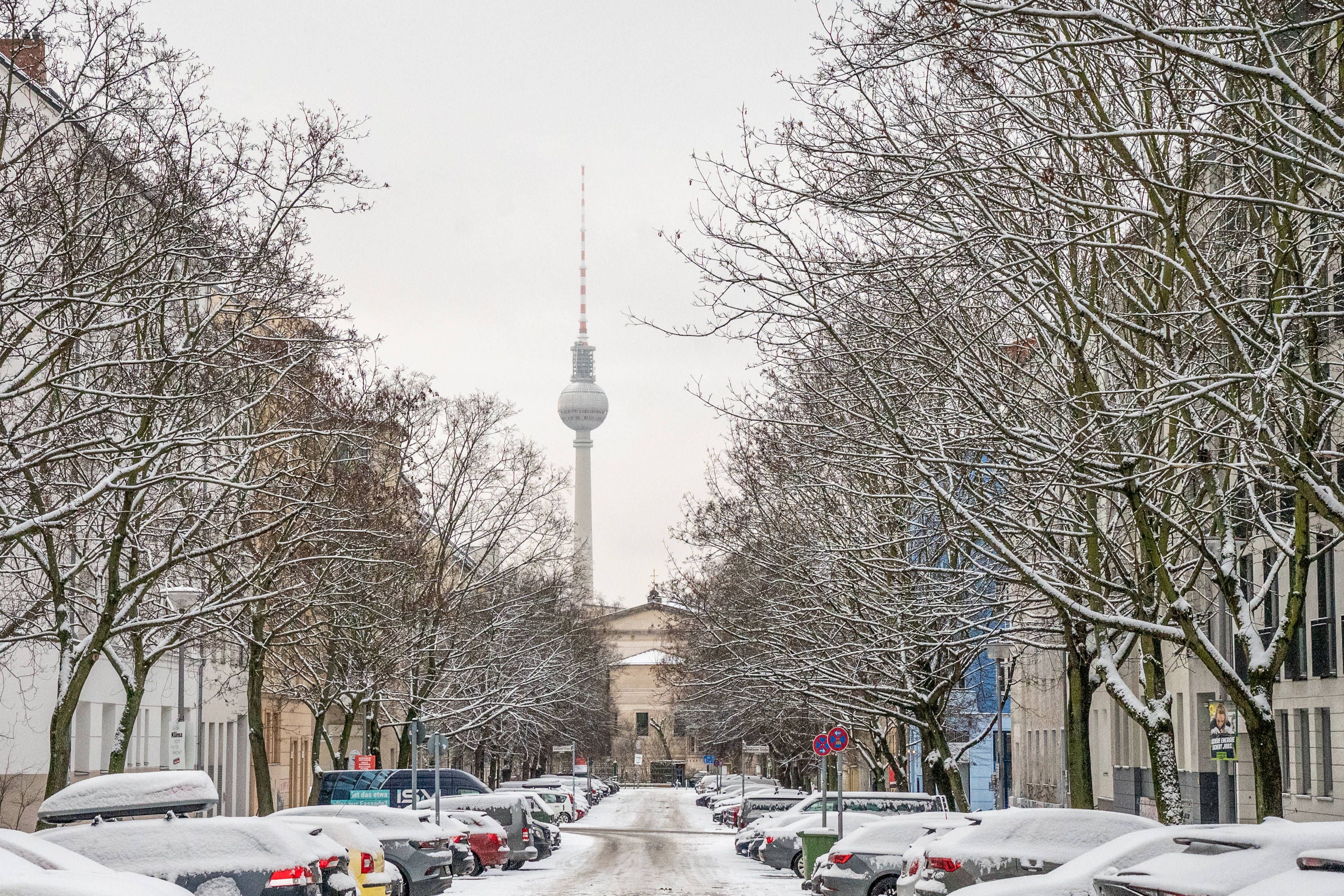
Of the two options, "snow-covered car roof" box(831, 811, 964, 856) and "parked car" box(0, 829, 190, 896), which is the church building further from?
"parked car" box(0, 829, 190, 896)

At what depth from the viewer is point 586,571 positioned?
3504 inches

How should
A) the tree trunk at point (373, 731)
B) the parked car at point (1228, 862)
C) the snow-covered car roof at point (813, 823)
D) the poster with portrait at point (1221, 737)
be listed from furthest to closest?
the tree trunk at point (373, 731), the snow-covered car roof at point (813, 823), the poster with portrait at point (1221, 737), the parked car at point (1228, 862)

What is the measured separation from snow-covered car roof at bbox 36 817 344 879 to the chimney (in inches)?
302

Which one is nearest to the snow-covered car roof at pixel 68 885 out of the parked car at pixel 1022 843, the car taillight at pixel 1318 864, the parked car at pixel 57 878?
the parked car at pixel 57 878

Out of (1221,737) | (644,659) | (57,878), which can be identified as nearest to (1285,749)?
(1221,737)

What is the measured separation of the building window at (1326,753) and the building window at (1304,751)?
1.25 ft

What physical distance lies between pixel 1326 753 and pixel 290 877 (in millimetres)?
Answer: 24768

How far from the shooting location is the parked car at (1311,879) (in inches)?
316

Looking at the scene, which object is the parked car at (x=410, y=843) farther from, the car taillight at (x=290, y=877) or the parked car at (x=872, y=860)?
the car taillight at (x=290, y=877)

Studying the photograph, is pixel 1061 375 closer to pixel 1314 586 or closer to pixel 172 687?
pixel 1314 586

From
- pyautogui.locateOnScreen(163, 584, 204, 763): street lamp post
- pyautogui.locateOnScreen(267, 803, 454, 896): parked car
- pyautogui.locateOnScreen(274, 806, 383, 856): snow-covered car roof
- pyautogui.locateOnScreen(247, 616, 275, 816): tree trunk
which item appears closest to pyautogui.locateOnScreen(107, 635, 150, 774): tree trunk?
pyautogui.locateOnScreen(163, 584, 204, 763): street lamp post

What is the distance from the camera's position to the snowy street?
1172 inches

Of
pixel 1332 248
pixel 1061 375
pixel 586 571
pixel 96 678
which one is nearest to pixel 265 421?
pixel 96 678

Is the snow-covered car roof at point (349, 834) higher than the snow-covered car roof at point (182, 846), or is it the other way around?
the snow-covered car roof at point (182, 846)
